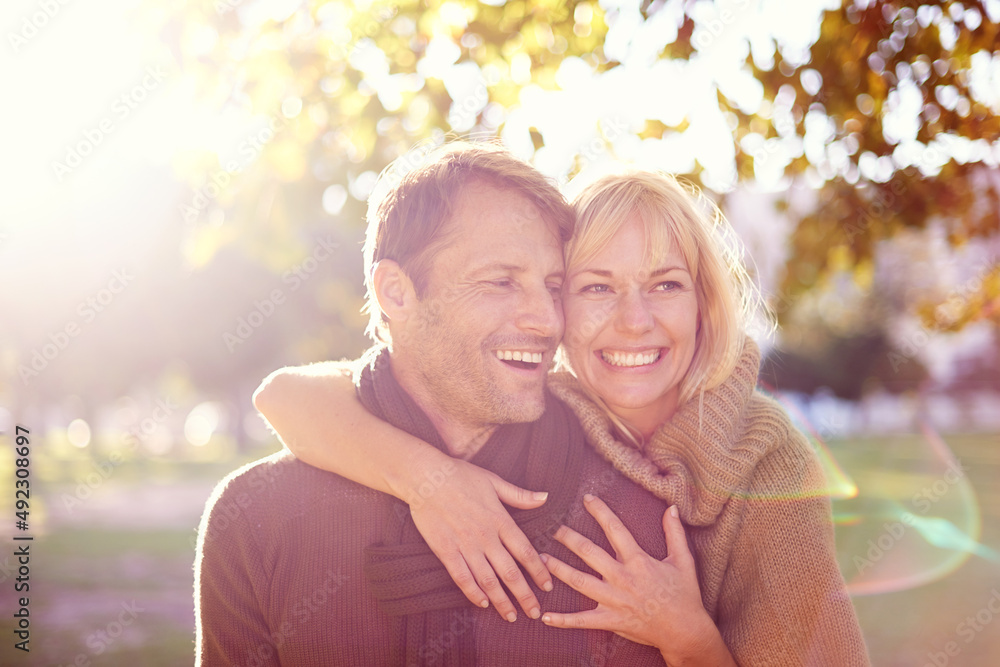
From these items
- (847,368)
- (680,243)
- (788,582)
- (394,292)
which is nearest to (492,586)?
(788,582)

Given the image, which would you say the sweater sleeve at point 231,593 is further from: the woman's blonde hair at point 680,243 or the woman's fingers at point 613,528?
the woman's blonde hair at point 680,243

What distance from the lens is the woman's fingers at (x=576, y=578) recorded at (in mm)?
2482

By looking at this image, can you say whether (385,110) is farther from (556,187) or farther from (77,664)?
(77,664)

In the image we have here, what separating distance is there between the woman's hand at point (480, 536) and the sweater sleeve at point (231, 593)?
58cm

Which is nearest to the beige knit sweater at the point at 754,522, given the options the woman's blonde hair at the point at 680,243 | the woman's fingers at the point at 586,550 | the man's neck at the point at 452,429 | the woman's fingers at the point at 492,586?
the woman's blonde hair at the point at 680,243

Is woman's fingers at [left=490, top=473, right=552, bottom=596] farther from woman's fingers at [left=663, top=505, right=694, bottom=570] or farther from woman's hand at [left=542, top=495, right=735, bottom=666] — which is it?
woman's fingers at [left=663, top=505, right=694, bottom=570]

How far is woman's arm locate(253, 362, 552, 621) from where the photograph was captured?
2477mm

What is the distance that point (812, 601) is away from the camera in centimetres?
250

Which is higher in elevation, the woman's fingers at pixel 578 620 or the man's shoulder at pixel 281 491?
the man's shoulder at pixel 281 491

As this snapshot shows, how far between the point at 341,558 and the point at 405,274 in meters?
1.01

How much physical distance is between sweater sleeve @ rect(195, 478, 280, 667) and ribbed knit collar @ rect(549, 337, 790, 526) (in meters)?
1.26

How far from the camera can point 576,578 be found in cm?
250

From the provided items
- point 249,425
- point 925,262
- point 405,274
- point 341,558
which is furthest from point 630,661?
point 249,425

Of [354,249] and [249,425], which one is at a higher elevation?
[354,249]
